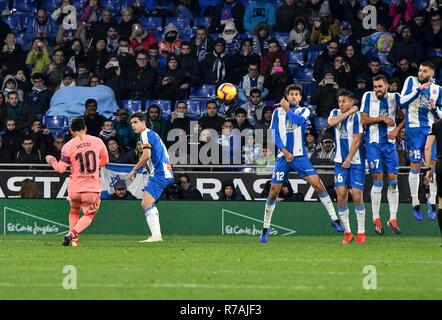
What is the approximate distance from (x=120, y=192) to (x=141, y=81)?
5000mm

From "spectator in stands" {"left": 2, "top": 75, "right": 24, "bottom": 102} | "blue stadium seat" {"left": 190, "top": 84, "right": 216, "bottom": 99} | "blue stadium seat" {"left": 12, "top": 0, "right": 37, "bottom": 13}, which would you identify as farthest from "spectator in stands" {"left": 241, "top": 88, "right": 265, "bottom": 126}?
"blue stadium seat" {"left": 12, "top": 0, "right": 37, "bottom": 13}

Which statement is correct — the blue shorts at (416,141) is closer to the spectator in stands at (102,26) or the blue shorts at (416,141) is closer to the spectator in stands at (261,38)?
the spectator in stands at (261,38)

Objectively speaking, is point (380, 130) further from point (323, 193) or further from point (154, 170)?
point (154, 170)

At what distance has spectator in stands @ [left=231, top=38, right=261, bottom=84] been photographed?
29.1 meters

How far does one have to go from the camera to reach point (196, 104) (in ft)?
93.5

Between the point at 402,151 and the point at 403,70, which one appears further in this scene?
the point at 403,70

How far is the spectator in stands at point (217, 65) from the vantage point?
2925 centimetres

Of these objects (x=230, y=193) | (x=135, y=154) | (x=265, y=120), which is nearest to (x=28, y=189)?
(x=135, y=154)

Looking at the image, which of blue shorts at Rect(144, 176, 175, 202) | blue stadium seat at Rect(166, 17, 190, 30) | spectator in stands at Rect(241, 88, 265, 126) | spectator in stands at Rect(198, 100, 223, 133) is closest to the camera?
blue shorts at Rect(144, 176, 175, 202)

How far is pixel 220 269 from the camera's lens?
1445 centimetres

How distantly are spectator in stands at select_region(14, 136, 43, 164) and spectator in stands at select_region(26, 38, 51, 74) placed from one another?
15.1 ft

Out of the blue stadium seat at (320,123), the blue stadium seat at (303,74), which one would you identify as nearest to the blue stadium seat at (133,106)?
the blue stadium seat at (303,74)

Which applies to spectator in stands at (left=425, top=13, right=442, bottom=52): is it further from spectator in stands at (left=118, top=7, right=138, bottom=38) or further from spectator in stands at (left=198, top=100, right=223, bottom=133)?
spectator in stands at (left=118, top=7, right=138, bottom=38)

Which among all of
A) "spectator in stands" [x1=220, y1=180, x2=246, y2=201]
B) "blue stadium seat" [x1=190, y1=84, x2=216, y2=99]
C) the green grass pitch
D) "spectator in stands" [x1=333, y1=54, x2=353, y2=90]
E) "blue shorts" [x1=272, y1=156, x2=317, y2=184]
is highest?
"spectator in stands" [x1=333, y1=54, x2=353, y2=90]
